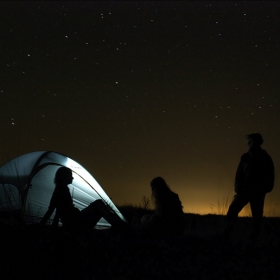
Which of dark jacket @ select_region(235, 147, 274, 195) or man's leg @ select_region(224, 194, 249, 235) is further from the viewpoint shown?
man's leg @ select_region(224, 194, 249, 235)

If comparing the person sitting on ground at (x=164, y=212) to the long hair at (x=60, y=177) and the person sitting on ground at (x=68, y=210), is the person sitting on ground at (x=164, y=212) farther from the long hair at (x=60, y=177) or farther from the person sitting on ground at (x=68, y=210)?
the long hair at (x=60, y=177)

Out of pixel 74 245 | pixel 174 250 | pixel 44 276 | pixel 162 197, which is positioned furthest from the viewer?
pixel 162 197

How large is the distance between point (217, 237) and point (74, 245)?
2.07m

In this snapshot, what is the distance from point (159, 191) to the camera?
18.9 feet

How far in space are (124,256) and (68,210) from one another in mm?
1354

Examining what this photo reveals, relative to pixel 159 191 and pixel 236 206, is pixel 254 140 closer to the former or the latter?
pixel 236 206

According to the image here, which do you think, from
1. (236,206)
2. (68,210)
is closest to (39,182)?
(68,210)

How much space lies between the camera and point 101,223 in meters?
8.08

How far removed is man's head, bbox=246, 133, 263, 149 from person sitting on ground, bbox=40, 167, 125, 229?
1.89 metres

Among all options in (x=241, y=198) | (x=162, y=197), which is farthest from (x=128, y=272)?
(x=241, y=198)

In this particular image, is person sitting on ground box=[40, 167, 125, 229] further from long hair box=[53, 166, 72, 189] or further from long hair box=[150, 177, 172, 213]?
long hair box=[150, 177, 172, 213]

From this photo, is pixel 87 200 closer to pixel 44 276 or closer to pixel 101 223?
pixel 101 223

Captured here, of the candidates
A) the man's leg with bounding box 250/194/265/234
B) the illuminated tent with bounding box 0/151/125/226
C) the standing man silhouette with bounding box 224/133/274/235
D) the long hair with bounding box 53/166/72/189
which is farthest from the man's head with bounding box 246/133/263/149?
the long hair with bounding box 53/166/72/189

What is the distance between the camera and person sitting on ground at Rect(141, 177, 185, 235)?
5707mm
